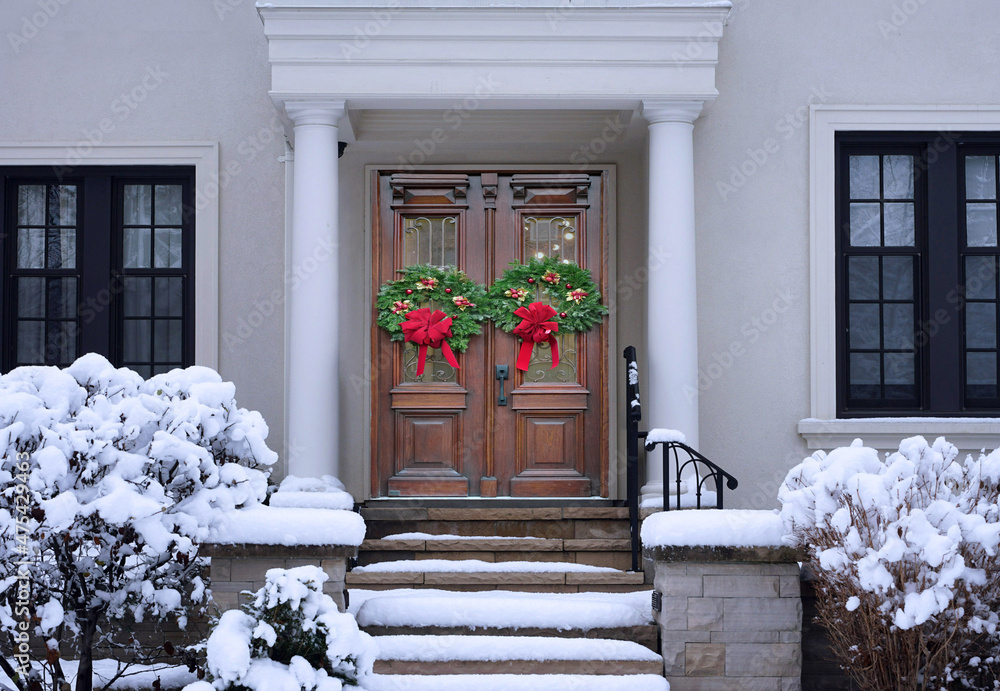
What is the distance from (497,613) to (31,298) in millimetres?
4876

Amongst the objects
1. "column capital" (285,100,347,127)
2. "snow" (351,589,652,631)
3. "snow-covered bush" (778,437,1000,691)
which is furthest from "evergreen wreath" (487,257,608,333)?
"snow-covered bush" (778,437,1000,691)

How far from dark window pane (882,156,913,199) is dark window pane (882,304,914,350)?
899 millimetres

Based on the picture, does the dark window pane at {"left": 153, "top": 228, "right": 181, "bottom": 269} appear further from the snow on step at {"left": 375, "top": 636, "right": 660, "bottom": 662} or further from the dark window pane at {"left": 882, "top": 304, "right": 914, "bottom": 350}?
the dark window pane at {"left": 882, "top": 304, "right": 914, "bottom": 350}

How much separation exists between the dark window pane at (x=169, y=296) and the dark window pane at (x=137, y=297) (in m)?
0.07

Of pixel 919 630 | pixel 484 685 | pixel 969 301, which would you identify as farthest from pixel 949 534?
pixel 969 301

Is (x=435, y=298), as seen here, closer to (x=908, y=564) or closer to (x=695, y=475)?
(x=695, y=475)

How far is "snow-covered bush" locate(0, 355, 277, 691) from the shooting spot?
13.2ft

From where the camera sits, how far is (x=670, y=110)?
6504 mm

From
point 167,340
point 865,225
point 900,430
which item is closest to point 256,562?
point 167,340

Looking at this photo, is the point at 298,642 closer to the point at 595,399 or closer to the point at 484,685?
the point at 484,685

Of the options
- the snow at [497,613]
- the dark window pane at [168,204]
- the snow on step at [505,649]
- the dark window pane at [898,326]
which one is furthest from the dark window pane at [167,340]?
the dark window pane at [898,326]

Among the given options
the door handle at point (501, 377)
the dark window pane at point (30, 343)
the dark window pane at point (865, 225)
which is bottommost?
the door handle at point (501, 377)

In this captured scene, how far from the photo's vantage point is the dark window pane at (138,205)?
7.53 meters

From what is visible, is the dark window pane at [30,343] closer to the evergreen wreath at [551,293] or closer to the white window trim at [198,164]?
the white window trim at [198,164]
